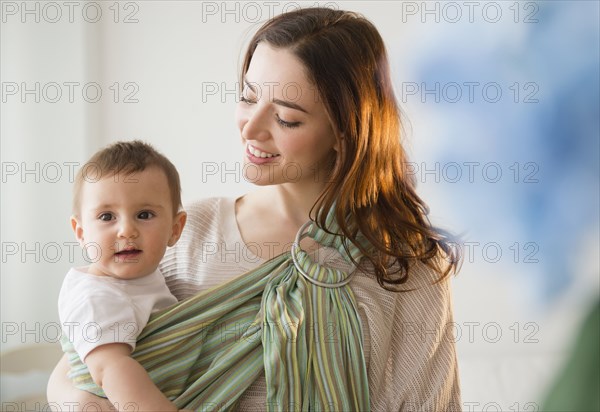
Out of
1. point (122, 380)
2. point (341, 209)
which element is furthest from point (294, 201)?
point (122, 380)

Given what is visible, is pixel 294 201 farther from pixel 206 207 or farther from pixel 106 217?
pixel 106 217

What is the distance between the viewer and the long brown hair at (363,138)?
1.37 metres

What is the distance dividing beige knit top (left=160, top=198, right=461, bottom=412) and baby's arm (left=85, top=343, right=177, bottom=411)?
23 cm

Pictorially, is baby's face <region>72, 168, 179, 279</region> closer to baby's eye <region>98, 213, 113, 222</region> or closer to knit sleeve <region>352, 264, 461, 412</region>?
→ baby's eye <region>98, 213, 113, 222</region>

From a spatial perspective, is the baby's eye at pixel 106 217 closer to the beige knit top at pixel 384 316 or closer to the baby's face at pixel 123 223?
the baby's face at pixel 123 223

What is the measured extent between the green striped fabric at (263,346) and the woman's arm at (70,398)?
14mm

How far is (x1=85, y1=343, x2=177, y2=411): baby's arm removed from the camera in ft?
3.78

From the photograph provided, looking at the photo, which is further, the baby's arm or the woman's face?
the woman's face

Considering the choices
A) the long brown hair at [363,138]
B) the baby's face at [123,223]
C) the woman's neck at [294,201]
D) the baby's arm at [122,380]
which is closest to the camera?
the baby's arm at [122,380]

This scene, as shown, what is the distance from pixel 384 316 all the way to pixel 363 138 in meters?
0.34

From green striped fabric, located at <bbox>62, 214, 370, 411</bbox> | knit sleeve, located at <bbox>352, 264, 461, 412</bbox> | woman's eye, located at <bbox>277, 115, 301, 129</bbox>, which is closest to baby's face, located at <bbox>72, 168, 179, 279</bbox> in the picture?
green striped fabric, located at <bbox>62, 214, 370, 411</bbox>

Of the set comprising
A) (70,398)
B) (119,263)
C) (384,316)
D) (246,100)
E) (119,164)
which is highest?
(246,100)

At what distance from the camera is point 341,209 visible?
1.42 metres

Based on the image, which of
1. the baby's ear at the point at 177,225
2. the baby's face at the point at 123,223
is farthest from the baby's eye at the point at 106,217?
the baby's ear at the point at 177,225
